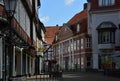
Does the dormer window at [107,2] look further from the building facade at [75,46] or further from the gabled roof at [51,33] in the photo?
the gabled roof at [51,33]

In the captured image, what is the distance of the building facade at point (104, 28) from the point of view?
287 feet

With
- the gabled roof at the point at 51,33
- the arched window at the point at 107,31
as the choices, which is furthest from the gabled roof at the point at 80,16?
the gabled roof at the point at 51,33

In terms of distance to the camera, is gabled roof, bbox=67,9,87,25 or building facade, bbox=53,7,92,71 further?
gabled roof, bbox=67,9,87,25

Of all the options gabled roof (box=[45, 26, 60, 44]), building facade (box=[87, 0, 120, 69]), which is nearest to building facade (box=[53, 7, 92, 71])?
building facade (box=[87, 0, 120, 69])

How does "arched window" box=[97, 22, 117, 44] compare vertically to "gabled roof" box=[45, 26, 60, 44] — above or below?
below

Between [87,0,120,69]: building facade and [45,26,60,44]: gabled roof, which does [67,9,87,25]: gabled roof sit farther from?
[45,26,60,44]: gabled roof

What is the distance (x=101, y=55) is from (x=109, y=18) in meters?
8.01

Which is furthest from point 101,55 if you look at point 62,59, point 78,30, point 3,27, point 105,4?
point 3,27

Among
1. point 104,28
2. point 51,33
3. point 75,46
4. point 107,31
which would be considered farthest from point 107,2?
point 51,33

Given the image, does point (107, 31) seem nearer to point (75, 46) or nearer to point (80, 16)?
point (75, 46)

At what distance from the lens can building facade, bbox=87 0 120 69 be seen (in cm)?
8756

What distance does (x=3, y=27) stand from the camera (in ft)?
71.2

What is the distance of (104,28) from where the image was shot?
287ft

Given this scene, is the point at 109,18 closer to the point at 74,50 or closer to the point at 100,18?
the point at 100,18
